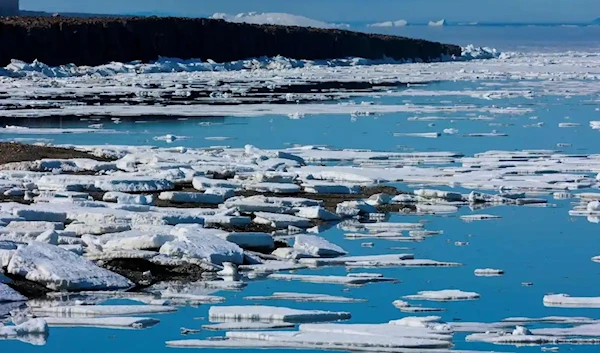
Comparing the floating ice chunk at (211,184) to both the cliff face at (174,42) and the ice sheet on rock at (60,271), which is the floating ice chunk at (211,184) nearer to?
the ice sheet on rock at (60,271)

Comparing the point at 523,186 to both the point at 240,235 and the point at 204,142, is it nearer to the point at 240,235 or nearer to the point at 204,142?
the point at 240,235

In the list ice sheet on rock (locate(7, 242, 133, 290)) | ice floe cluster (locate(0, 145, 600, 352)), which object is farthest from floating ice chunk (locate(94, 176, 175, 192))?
ice sheet on rock (locate(7, 242, 133, 290))

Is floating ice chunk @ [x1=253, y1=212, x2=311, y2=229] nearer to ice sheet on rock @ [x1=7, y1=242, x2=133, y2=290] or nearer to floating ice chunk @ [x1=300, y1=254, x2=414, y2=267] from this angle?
floating ice chunk @ [x1=300, y1=254, x2=414, y2=267]

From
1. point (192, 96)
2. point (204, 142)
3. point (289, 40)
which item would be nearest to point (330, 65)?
point (289, 40)

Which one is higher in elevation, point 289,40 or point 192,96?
point 289,40

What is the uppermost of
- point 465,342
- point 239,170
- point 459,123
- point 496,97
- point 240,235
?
point 496,97

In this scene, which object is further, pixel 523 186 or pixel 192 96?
pixel 192 96
